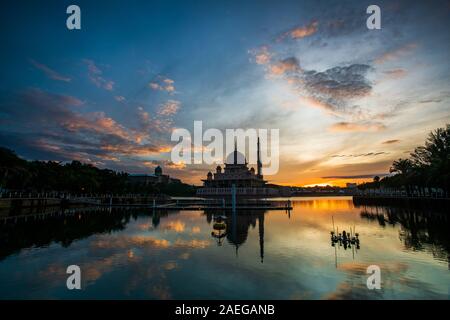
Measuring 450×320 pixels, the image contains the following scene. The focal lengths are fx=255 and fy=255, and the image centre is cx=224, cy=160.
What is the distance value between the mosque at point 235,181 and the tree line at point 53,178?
3101 cm

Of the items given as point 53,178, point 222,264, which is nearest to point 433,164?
point 222,264

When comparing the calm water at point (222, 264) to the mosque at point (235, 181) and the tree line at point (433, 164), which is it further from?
the mosque at point (235, 181)

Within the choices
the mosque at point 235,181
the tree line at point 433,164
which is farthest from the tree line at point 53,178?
the tree line at point 433,164

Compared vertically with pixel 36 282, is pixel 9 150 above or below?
above

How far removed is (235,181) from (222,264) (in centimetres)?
11744

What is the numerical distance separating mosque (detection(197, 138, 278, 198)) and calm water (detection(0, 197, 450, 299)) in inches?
3522

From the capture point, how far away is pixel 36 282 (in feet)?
60.0

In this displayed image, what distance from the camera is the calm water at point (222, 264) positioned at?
16.8m

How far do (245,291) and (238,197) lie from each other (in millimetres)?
104897

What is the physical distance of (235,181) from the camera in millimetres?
140125
